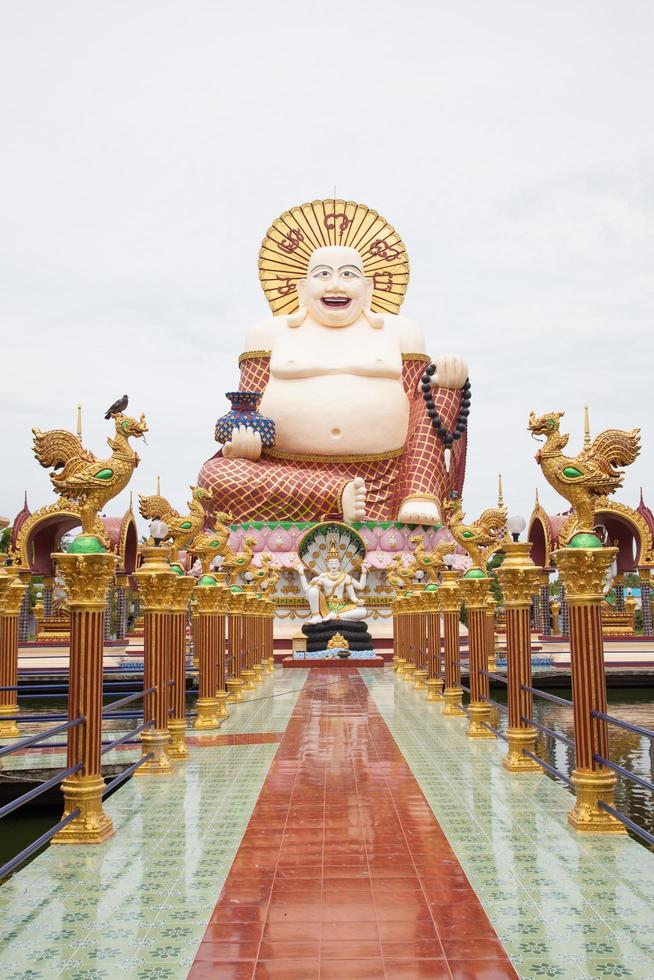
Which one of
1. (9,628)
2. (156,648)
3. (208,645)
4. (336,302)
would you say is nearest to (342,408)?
(336,302)

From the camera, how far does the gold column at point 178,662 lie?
8188 millimetres

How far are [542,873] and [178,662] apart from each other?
15.3ft

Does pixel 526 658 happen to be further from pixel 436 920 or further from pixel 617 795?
pixel 436 920

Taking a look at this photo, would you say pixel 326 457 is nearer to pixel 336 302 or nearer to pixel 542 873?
pixel 336 302

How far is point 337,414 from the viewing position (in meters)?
25.7

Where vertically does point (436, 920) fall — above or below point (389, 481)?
below

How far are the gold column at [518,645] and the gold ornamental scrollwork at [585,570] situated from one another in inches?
60.9

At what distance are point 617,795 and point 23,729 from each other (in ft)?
21.1

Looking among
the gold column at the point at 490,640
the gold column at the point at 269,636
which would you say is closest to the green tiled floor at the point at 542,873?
the gold column at the point at 490,640

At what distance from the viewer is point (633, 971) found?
3.50m

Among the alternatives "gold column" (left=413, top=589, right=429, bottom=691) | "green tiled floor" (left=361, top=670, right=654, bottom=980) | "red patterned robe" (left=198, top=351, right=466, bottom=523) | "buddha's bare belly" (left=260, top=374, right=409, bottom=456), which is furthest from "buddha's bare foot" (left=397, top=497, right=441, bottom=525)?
"green tiled floor" (left=361, top=670, right=654, bottom=980)

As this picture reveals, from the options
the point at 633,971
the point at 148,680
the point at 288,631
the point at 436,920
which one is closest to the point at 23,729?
the point at 148,680

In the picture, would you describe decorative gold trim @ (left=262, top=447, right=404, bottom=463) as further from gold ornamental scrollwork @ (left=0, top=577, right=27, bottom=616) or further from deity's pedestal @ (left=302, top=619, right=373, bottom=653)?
gold ornamental scrollwork @ (left=0, top=577, right=27, bottom=616)

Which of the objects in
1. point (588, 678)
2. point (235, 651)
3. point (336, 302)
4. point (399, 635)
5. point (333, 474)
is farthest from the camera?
point (336, 302)
